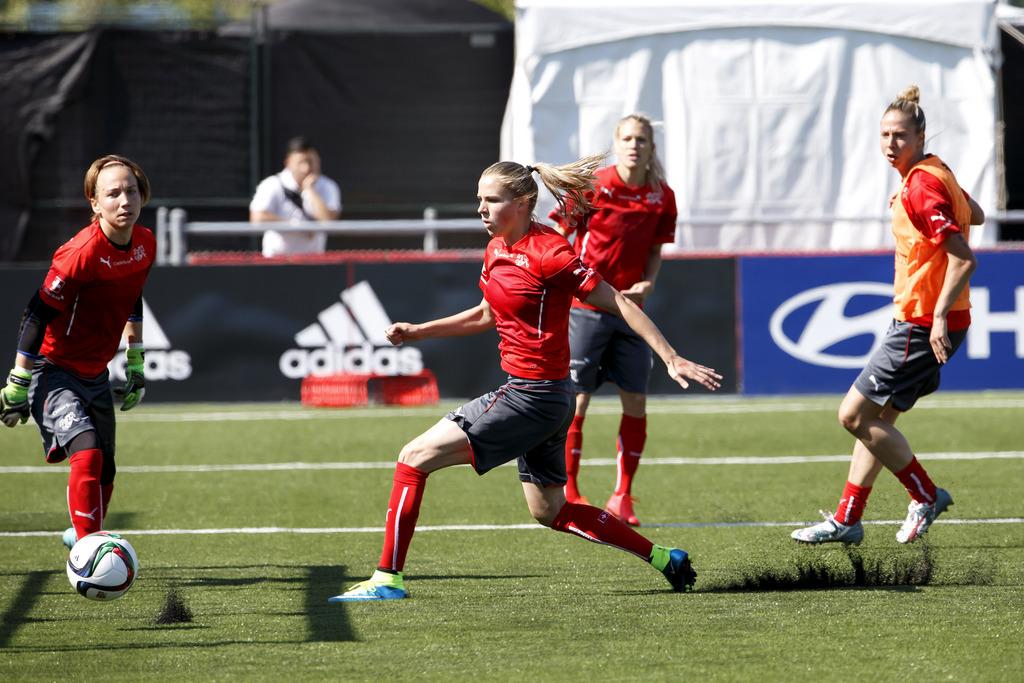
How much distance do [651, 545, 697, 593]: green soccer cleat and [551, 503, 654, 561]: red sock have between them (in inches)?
1.7

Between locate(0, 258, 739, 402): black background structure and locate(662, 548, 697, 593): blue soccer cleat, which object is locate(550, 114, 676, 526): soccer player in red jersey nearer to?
locate(662, 548, 697, 593): blue soccer cleat

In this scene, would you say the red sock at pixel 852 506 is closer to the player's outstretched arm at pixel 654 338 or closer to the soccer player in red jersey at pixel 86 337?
the player's outstretched arm at pixel 654 338

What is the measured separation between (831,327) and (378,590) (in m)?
8.67

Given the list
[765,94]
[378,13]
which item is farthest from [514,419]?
[378,13]

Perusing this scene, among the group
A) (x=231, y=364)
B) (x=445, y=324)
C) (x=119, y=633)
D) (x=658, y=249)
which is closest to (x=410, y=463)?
(x=445, y=324)

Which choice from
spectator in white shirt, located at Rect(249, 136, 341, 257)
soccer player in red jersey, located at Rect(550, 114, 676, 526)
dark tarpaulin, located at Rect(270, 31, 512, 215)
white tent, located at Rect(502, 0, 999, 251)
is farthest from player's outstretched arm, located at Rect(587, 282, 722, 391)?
dark tarpaulin, located at Rect(270, 31, 512, 215)

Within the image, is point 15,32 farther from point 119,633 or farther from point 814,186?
point 119,633

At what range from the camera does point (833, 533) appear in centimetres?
755

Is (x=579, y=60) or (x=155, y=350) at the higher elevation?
(x=579, y=60)

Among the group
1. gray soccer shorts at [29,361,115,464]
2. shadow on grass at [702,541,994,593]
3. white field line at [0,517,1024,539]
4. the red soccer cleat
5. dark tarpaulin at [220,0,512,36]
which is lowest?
white field line at [0,517,1024,539]

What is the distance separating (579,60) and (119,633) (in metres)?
12.5

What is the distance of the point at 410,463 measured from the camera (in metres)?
6.35

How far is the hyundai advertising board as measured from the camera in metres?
14.1

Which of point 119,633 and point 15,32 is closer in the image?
point 119,633
